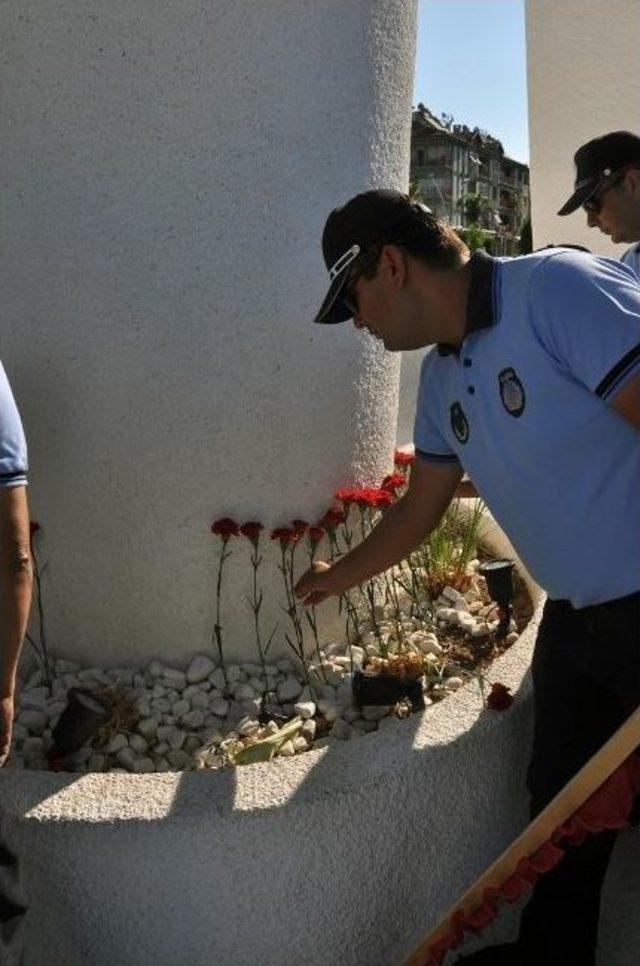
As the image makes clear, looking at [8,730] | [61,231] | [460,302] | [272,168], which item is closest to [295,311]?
[272,168]

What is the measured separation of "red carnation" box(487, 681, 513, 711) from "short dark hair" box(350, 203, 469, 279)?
1.01 metres

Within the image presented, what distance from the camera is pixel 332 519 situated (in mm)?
2643

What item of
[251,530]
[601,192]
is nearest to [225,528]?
[251,530]

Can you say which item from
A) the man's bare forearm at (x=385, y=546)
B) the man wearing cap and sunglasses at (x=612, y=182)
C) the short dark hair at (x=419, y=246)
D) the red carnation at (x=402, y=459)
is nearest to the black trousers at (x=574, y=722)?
the man's bare forearm at (x=385, y=546)

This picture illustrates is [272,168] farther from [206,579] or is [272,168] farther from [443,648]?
[443,648]

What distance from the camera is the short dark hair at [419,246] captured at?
1753mm

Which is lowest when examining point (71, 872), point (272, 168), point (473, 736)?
point (71, 872)

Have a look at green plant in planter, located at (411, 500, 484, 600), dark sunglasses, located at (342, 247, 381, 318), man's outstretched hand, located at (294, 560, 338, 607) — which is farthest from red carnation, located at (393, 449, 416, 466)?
dark sunglasses, located at (342, 247, 381, 318)

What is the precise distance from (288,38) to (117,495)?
1286 millimetres

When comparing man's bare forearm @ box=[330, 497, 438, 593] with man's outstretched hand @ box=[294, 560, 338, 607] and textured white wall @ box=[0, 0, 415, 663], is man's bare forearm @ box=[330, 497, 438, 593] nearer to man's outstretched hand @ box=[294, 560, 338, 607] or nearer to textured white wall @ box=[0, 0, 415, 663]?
man's outstretched hand @ box=[294, 560, 338, 607]

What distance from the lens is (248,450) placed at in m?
2.63

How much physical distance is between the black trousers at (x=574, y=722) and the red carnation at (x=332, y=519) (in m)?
0.77

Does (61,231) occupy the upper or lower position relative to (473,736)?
upper

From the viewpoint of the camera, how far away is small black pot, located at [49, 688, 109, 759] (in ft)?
7.42
